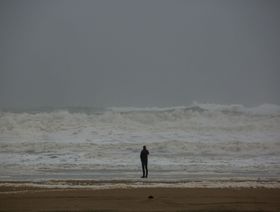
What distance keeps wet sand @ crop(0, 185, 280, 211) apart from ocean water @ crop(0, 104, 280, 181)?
3.25 metres

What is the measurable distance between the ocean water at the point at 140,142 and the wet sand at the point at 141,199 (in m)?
3.25

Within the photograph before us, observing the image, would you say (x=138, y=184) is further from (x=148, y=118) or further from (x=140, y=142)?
(x=148, y=118)

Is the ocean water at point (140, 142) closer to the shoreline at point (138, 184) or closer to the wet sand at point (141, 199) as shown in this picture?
the shoreline at point (138, 184)

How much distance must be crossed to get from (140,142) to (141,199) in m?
14.9

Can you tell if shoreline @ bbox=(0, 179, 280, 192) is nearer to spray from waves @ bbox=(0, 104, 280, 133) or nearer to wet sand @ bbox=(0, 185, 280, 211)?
wet sand @ bbox=(0, 185, 280, 211)

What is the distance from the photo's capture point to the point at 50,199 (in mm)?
8922

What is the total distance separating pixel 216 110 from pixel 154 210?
85.1 feet

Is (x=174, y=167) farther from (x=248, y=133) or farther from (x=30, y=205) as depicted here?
(x=248, y=133)

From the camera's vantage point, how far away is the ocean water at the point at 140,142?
15.6m

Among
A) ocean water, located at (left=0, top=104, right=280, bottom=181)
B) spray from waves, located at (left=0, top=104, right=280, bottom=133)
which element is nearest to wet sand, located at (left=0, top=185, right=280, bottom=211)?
ocean water, located at (left=0, top=104, right=280, bottom=181)

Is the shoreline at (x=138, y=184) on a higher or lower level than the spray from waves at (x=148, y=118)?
lower

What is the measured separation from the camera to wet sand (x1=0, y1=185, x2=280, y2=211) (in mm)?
8133

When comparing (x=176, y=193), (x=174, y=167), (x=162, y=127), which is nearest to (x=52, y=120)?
(x=162, y=127)

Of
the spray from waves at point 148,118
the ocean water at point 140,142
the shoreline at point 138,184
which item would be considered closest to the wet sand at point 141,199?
the shoreline at point 138,184
